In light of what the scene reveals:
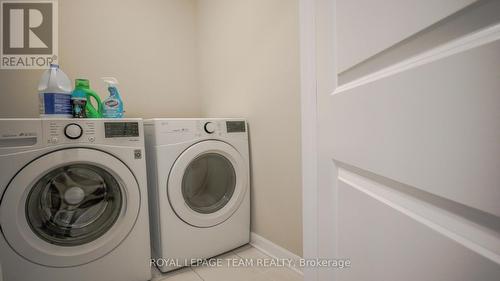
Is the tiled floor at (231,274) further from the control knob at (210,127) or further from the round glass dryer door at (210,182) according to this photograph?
the control knob at (210,127)

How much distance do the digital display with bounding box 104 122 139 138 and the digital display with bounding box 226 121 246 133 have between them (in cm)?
50

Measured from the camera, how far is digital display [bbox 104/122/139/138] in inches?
39.3

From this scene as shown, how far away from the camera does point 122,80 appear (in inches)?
65.7

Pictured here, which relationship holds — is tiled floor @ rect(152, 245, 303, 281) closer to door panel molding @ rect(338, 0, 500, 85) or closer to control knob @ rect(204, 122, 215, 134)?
control knob @ rect(204, 122, 215, 134)

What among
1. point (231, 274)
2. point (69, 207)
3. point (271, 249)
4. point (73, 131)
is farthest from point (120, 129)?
point (271, 249)

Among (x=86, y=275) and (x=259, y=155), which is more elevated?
(x=259, y=155)

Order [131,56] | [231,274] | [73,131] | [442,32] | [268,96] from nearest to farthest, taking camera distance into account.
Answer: [442,32] < [73,131] < [231,274] < [268,96] < [131,56]

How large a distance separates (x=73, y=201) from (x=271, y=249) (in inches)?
41.4

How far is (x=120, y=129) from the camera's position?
1029mm

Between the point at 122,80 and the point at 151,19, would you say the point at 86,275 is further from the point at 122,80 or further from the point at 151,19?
the point at 151,19

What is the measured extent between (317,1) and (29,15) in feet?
6.05

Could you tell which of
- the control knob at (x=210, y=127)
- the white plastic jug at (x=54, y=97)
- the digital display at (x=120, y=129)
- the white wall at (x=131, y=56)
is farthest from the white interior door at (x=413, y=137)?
the white wall at (x=131, y=56)

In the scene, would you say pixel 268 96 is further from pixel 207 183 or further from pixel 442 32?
pixel 442 32

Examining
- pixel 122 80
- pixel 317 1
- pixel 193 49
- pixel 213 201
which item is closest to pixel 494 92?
pixel 317 1
